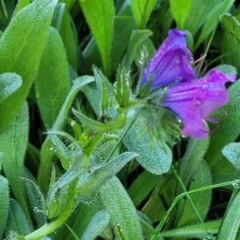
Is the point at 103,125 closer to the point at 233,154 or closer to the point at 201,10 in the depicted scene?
the point at 233,154

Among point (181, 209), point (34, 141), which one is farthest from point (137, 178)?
point (34, 141)

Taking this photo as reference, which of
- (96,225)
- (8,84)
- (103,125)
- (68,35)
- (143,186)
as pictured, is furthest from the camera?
(68,35)

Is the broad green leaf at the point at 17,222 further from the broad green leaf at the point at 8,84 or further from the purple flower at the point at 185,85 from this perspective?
the purple flower at the point at 185,85

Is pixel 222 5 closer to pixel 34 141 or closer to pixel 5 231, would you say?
pixel 34 141

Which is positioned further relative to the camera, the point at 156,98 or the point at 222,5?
the point at 222,5

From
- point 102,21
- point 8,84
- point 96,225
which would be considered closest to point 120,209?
point 96,225

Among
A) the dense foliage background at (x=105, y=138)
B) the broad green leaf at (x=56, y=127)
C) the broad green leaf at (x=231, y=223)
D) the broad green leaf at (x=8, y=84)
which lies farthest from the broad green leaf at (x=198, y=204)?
the broad green leaf at (x=8, y=84)

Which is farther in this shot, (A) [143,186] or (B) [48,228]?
(A) [143,186]
